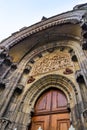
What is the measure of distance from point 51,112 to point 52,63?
227 centimetres

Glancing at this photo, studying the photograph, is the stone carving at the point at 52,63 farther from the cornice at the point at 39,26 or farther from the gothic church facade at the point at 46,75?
the cornice at the point at 39,26

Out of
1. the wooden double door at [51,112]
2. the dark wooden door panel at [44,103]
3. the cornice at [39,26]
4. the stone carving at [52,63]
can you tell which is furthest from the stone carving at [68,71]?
the cornice at [39,26]

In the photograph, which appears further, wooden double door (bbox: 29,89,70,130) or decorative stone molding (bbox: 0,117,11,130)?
wooden double door (bbox: 29,89,70,130)

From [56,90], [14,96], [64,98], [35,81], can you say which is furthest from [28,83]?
[64,98]

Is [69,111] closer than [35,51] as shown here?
Yes

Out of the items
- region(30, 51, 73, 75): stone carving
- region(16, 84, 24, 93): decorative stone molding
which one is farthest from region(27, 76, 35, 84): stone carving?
region(16, 84, 24, 93): decorative stone molding

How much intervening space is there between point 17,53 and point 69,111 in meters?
3.86

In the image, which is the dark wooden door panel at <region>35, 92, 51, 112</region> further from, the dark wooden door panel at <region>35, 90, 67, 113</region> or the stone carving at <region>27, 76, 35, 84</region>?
the stone carving at <region>27, 76, 35, 84</region>

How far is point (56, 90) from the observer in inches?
215

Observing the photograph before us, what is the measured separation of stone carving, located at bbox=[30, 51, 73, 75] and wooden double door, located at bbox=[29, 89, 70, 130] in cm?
103

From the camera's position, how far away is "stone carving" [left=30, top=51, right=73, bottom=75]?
238 inches

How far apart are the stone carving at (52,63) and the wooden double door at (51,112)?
3.36ft

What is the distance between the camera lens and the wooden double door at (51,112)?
4434mm

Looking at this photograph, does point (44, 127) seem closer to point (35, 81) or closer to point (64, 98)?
point (64, 98)
